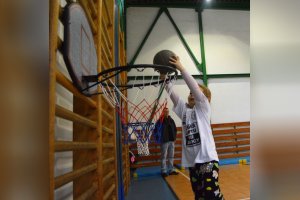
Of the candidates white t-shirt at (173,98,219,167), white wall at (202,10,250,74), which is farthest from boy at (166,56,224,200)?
white wall at (202,10,250,74)

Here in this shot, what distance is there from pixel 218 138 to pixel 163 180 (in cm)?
297

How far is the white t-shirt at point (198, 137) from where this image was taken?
8.07 feet

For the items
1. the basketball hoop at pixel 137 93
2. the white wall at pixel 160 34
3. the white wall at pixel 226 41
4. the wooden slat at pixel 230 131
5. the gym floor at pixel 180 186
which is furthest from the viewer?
the white wall at pixel 226 41

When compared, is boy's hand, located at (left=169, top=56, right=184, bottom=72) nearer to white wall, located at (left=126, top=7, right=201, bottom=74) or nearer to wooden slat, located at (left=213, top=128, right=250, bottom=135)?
white wall, located at (left=126, top=7, right=201, bottom=74)

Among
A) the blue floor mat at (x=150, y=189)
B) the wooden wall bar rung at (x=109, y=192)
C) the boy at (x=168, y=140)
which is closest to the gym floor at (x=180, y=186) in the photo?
the blue floor mat at (x=150, y=189)

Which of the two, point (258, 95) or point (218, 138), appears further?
point (218, 138)

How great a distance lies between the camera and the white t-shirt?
246cm

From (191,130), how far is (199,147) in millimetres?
197

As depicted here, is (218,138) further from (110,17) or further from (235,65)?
(110,17)

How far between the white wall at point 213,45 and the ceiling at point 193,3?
0.15m

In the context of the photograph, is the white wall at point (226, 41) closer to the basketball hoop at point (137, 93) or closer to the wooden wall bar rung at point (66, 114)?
the basketball hoop at point (137, 93)

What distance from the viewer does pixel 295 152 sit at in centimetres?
34

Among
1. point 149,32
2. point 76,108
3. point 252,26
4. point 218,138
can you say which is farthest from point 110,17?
point 218,138

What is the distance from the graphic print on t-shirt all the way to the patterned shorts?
22cm
